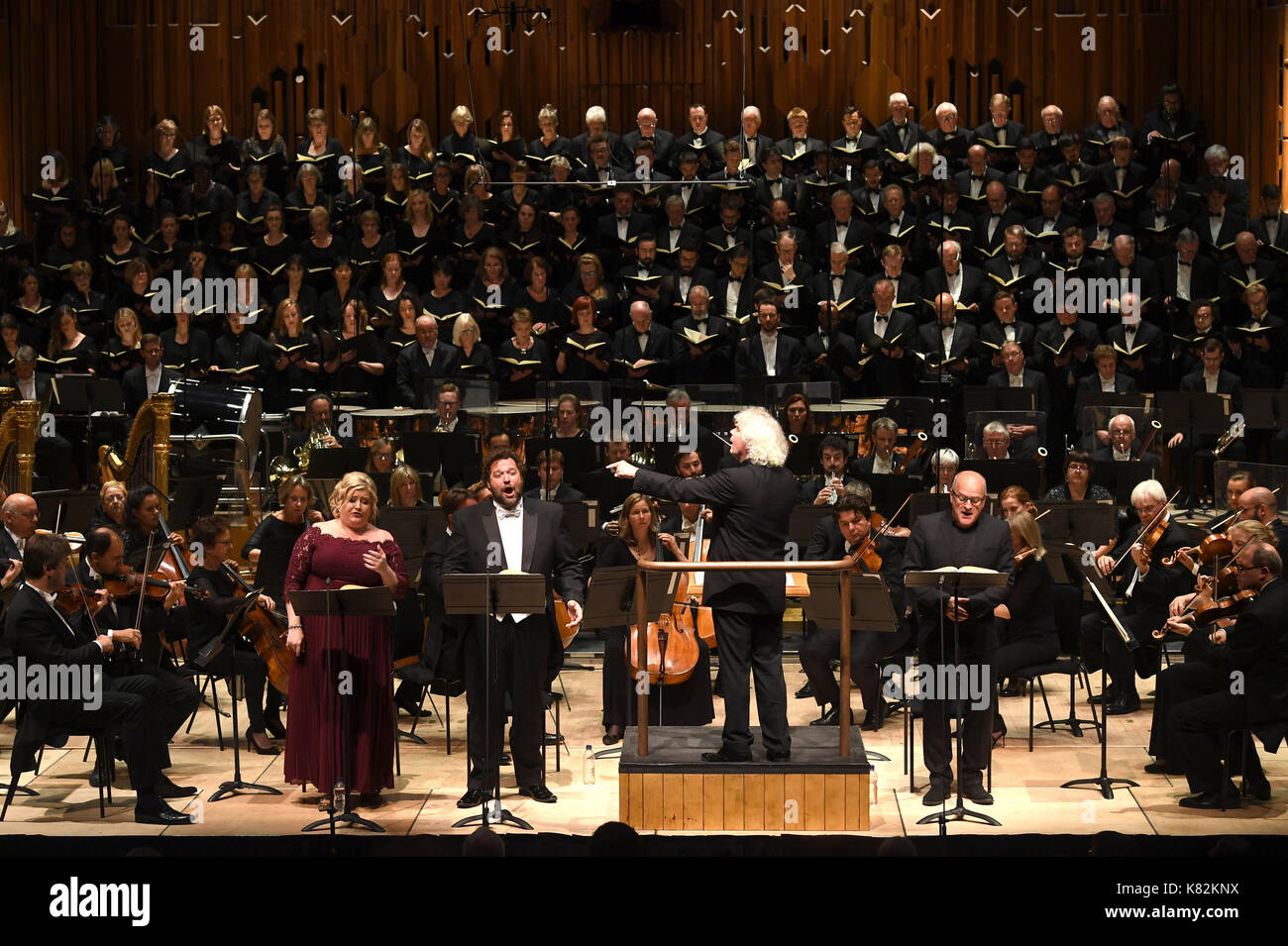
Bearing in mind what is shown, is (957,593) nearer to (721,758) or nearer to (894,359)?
(721,758)

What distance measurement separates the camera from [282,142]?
11.5 m

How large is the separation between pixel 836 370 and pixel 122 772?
5.24 metres

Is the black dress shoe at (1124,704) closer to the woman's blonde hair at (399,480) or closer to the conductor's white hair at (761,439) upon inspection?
the conductor's white hair at (761,439)

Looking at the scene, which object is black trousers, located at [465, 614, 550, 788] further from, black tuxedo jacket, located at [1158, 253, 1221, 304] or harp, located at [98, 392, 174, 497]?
black tuxedo jacket, located at [1158, 253, 1221, 304]

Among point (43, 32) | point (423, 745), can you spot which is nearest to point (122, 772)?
point (423, 745)

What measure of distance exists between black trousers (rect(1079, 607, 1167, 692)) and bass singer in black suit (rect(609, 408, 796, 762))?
7.00 ft

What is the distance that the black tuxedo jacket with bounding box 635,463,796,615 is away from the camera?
5.40 m

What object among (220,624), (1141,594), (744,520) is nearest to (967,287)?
(1141,594)

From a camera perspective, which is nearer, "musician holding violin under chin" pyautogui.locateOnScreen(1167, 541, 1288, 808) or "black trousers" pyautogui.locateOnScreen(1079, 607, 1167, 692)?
"musician holding violin under chin" pyautogui.locateOnScreen(1167, 541, 1288, 808)

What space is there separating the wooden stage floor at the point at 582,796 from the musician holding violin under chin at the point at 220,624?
0.65 ft

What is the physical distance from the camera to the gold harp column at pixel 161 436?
351 inches

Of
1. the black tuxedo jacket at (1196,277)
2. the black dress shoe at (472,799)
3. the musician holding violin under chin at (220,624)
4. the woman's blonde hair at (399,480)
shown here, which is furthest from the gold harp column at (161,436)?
the black tuxedo jacket at (1196,277)

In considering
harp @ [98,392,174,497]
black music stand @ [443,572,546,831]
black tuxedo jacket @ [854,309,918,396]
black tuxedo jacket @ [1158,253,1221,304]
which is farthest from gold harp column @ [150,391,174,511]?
black tuxedo jacket @ [1158,253,1221,304]
